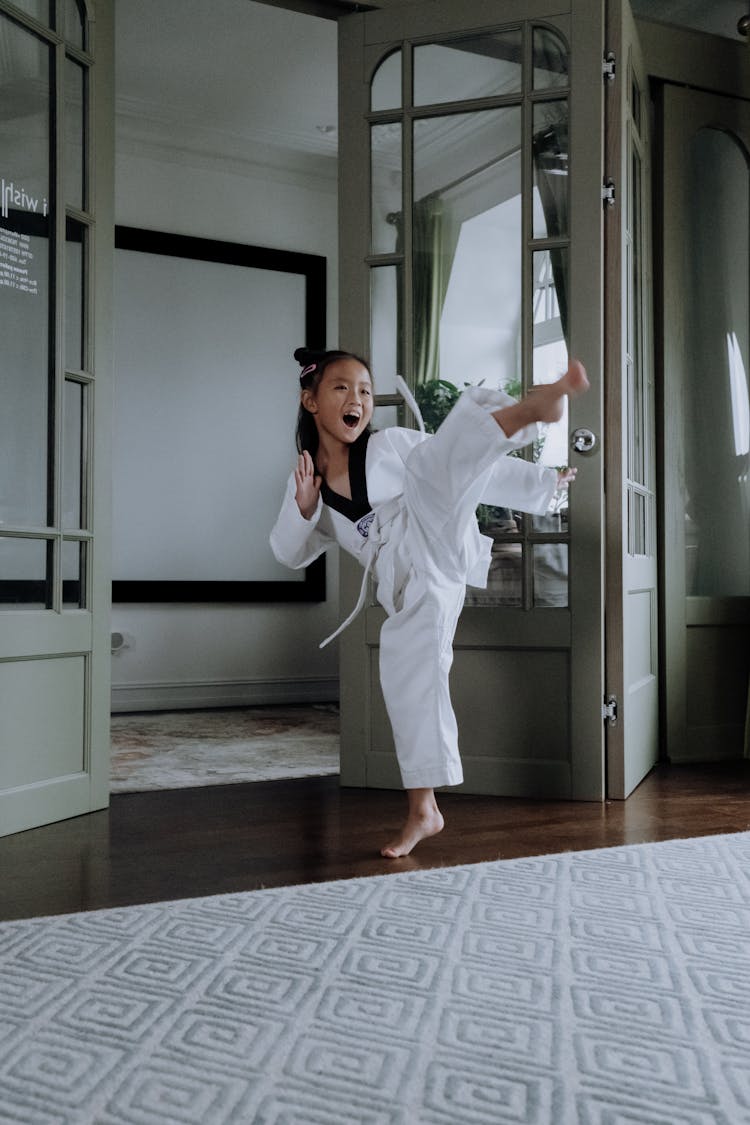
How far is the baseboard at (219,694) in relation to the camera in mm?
5027

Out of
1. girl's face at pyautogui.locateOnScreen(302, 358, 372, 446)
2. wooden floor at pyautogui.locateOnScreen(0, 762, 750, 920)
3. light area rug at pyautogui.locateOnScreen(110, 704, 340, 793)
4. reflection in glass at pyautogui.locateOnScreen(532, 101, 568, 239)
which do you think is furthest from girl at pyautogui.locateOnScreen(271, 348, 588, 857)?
light area rug at pyautogui.locateOnScreen(110, 704, 340, 793)

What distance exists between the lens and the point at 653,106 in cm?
363

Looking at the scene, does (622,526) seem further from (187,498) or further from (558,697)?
(187,498)

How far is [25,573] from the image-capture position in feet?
8.58

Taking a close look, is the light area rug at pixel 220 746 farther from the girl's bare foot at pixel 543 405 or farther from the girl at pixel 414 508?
the girl's bare foot at pixel 543 405

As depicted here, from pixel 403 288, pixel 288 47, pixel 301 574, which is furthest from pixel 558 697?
pixel 288 47

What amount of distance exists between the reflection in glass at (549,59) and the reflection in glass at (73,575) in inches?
75.2

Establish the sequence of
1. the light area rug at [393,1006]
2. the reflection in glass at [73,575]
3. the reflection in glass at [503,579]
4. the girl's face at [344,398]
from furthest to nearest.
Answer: the reflection in glass at [503,579] → the reflection in glass at [73,575] → the girl's face at [344,398] → the light area rug at [393,1006]

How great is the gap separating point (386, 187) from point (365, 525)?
124cm

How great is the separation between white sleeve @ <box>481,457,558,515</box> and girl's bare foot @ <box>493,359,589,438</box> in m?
0.49

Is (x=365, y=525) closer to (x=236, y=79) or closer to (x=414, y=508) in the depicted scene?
(x=414, y=508)

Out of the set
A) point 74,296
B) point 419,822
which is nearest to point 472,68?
point 74,296

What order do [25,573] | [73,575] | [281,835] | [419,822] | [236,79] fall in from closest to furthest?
[419,822], [281,835], [25,573], [73,575], [236,79]

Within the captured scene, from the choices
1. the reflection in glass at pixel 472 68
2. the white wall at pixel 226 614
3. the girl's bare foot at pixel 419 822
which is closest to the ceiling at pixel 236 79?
the white wall at pixel 226 614
